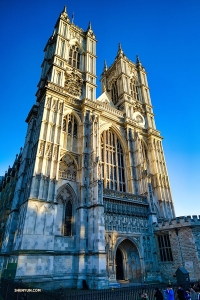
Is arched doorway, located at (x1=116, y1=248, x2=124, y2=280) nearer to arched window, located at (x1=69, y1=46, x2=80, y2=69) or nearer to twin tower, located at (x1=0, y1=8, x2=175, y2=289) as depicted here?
twin tower, located at (x1=0, y1=8, x2=175, y2=289)

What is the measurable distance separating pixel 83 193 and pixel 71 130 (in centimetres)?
781

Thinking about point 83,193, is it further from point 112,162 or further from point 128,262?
point 128,262

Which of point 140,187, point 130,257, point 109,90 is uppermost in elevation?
point 109,90

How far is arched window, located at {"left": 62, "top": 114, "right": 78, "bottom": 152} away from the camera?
22.7m

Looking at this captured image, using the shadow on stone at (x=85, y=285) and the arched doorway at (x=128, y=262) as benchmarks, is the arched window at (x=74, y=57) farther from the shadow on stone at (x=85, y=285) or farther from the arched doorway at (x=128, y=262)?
the shadow on stone at (x=85, y=285)

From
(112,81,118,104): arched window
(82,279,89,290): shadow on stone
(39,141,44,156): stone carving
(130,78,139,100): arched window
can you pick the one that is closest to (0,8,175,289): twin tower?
(39,141,44,156): stone carving

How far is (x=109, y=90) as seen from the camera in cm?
3881

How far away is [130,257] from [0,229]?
16.5 m

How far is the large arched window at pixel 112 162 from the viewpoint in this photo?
952 inches

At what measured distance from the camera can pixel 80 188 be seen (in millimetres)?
20172

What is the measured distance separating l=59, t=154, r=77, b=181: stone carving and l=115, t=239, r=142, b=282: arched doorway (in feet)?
27.4

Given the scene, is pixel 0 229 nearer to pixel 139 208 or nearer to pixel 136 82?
pixel 139 208

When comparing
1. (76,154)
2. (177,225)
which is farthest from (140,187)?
(76,154)

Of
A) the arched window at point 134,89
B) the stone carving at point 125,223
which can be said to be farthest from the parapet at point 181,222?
the arched window at point 134,89
